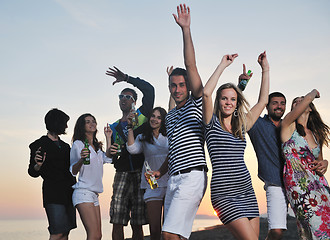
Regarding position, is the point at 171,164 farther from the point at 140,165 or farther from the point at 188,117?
the point at 140,165

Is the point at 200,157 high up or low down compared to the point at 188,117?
down

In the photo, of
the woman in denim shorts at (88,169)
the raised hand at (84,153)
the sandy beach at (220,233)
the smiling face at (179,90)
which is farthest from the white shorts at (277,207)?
the sandy beach at (220,233)

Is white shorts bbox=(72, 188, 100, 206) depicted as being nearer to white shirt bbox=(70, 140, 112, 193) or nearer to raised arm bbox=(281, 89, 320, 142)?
white shirt bbox=(70, 140, 112, 193)

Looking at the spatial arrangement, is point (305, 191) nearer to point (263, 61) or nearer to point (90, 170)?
point (263, 61)

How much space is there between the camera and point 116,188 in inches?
262

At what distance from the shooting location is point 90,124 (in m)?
6.25

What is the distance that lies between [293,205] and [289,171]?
1.43 feet

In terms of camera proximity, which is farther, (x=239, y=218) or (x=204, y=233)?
(x=204, y=233)

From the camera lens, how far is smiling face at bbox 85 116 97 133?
6223 millimetres

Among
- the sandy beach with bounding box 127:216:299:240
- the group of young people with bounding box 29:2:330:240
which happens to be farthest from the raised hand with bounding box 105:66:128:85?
the sandy beach with bounding box 127:216:299:240

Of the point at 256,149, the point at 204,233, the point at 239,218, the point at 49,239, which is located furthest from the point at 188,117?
the point at 204,233

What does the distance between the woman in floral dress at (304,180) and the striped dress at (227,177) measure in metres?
1.43

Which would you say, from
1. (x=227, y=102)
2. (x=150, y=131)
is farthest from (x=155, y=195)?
(x=227, y=102)

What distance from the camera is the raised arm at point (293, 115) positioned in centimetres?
536
